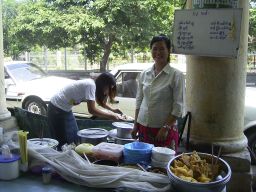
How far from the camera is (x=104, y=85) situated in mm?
3102

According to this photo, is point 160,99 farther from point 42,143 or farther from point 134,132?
point 42,143

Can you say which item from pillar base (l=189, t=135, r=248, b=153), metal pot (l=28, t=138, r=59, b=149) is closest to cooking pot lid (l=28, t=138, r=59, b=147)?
metal pot (l=28, t=138, r=59, b=149)

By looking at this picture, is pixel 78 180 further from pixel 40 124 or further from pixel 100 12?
pixel 100 12

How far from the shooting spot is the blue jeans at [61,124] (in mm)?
3547

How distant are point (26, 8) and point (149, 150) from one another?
1170 centimetres

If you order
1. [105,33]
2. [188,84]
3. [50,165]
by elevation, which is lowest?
[50,165]

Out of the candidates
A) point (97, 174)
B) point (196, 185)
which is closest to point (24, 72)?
point (97, 174)

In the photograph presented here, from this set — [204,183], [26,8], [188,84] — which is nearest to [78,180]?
[204,183]

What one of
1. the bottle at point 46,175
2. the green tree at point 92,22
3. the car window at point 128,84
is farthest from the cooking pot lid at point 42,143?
the green tree at point 92,22

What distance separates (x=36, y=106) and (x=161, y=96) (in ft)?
19.3

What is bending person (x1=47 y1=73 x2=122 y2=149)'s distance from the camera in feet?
10.3

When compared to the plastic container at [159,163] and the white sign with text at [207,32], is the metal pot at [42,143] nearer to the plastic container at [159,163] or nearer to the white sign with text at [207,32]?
the plastic container at [159,163]

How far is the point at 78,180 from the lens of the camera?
1.99m

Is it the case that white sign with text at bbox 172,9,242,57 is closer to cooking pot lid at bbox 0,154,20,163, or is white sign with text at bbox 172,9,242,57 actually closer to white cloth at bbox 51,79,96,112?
white cloth at bbox 51,79,96,112
